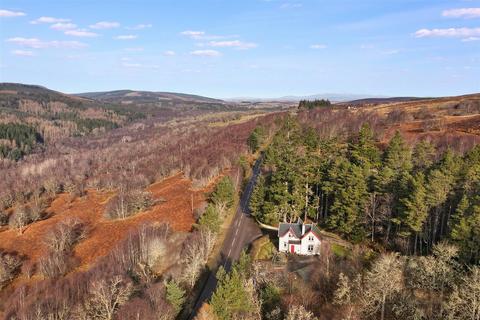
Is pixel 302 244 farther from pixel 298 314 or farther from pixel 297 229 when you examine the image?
pixel 298 314

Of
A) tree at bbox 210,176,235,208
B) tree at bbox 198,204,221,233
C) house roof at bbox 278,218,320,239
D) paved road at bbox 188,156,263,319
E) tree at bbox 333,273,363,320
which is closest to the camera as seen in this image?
tree at bbox 333,273,363,320

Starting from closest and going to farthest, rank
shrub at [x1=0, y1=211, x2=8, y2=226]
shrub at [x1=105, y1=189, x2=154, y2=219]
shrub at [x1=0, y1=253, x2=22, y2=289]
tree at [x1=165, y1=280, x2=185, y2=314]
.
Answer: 1. tree at [x1=165, y1=280, x2=185, y2=314]
2. shrub at [x1=0, y1=253, x2=22, y2=289]
3. shrub at [x1=105, y1=189, x2=154, y2=219]
4. shrub at [x1=0, y1=211, x2=8, y2=226]

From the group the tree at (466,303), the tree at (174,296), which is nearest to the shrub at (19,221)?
the tree at (174,296)

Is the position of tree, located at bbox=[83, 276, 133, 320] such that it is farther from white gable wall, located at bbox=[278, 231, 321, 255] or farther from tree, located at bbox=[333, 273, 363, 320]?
white gable wall, located at bbox=[278, 231, 321, 255]

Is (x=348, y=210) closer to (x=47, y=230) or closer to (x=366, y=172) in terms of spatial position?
(x=366, y=172)

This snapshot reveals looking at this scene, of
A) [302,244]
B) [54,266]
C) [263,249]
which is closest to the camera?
[302,244]

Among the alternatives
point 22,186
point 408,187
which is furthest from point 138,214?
point 22,186

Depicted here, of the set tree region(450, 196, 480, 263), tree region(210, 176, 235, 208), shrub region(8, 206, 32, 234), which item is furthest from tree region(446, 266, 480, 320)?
shrub region(8, 206, 32, 234)

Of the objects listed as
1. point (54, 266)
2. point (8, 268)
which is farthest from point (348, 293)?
point (8, 268)
